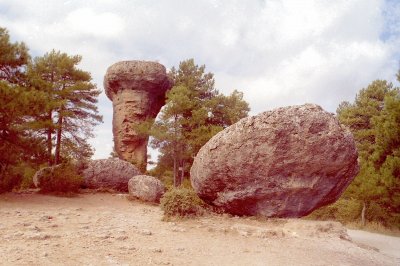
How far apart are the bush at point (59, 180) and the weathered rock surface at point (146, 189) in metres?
2.64

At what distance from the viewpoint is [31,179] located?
19.6 meters

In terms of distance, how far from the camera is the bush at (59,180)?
56.2 ft

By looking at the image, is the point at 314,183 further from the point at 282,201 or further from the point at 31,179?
the point at 31,179

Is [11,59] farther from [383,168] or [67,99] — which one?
[383,168]

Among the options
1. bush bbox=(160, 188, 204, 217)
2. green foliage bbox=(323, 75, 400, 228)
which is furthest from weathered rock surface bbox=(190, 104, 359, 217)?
green foliage bbox=(323, 75, 400, 228)

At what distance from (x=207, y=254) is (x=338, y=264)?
279 centimetres

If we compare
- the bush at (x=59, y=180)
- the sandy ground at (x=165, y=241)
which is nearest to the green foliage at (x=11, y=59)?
the bush at (x=59, y=180)

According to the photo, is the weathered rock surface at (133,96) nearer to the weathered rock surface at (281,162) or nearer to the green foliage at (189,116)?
the green foliage at (189,116)

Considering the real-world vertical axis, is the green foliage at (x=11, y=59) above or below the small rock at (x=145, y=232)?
above

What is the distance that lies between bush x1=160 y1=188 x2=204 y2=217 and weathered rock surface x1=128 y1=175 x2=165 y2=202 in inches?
215

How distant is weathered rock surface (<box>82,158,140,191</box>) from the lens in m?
19.4

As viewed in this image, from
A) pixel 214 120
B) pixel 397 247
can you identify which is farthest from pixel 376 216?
pixel 214 120

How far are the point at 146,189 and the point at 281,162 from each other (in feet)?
26.1

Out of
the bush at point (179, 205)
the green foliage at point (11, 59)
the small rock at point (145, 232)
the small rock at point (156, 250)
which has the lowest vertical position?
the small rock at point (156, 250)
